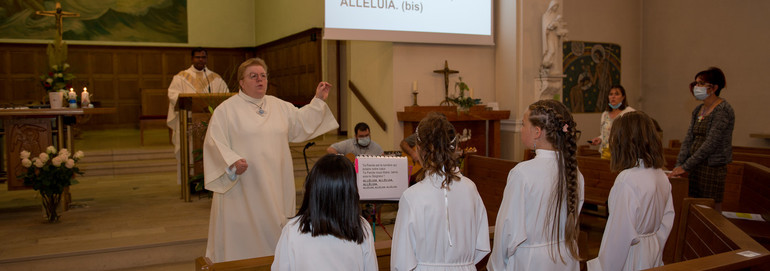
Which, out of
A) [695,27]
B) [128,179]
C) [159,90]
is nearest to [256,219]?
[128,179]

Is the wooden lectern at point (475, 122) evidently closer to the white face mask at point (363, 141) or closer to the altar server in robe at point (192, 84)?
the white face mask at point (363, 141)

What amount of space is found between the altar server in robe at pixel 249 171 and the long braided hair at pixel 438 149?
151cm

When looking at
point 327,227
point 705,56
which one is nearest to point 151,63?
point 705,56

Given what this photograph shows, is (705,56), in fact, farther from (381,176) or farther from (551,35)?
(381,176)

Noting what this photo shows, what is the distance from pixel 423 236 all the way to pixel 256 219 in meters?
1.72

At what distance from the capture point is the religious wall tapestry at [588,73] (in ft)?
30.9

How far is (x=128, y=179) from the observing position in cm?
738

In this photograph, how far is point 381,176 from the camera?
2.90 meters

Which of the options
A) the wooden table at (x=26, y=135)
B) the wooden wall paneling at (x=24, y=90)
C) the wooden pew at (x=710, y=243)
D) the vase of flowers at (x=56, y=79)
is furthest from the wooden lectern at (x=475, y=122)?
the wooden wall paneling at (x=24, y=90)

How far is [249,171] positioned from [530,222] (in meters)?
1.91

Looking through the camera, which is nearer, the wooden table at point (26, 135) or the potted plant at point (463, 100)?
the wooden table at point (26, 135)

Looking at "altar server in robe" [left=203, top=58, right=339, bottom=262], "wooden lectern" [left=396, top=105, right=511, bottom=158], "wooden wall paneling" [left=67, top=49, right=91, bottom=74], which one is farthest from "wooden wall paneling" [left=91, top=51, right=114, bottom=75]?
"altar server in robe" [left=203, top=58, right=339, bottom=262]

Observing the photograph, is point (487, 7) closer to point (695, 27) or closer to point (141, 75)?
point (695, 27)

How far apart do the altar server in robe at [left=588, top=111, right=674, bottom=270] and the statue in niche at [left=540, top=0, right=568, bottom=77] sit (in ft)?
16.2
